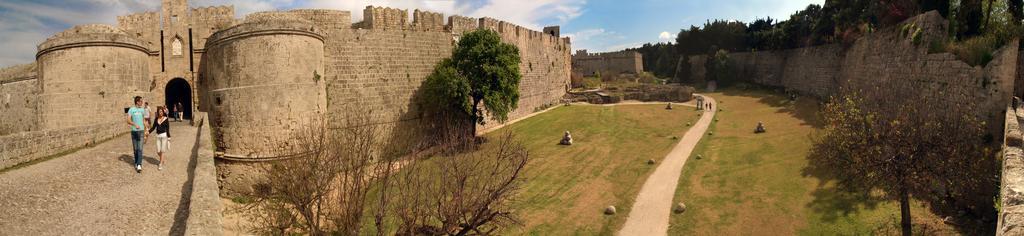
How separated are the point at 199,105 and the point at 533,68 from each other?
79.2 ft

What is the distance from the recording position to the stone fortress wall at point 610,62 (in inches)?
2690

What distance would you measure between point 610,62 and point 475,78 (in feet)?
153

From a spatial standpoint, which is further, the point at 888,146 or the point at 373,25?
the point at 373,25

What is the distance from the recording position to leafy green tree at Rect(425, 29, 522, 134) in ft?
84.4

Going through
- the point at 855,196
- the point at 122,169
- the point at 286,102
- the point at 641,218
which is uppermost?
the point at 286,102

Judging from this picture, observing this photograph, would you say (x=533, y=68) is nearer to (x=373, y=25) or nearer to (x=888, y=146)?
(x=373, y=25)

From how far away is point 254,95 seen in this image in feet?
62.8

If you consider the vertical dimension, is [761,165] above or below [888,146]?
below

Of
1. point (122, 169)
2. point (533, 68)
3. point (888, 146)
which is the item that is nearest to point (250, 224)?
point (122, 169)

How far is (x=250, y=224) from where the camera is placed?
14781 millimetres

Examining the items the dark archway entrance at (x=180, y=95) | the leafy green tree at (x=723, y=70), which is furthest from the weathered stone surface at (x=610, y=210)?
the leafy green tree at (x=723, y=70)

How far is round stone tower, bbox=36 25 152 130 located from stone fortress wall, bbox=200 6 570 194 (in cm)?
309

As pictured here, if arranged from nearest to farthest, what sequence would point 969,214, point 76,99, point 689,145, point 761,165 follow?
point 969,214, point 76,99, point 761,165, point 689,145

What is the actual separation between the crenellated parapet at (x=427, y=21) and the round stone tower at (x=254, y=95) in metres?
7.92
